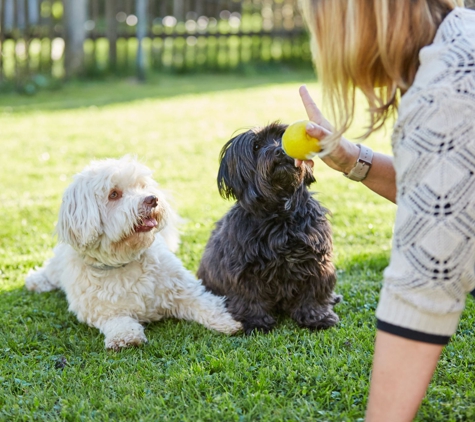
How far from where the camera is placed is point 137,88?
12.1m

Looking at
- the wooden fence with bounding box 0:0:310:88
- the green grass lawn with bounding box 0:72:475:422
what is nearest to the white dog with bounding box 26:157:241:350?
the green grass lawn with bounding box 0:72:475:422

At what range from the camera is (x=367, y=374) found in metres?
2.86

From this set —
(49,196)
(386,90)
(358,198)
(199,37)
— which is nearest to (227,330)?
(386,90)

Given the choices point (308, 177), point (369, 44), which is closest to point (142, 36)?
point (308, 177)

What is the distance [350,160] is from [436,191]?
1.02 metres

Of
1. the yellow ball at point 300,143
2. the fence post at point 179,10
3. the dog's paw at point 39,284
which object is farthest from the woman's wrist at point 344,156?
the fence post at point 179,10

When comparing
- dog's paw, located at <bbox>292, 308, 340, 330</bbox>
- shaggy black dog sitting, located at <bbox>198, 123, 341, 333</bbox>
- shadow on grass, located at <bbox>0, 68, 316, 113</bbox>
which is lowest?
shadow on grass, located at <bbox>0, 68, 316, 113</bbox>

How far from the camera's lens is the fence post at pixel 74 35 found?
11883 millimetres

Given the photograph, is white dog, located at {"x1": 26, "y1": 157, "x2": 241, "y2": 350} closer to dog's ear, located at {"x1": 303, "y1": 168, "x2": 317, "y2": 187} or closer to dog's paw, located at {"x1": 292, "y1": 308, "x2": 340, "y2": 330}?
dog's paw, located at {"x1": 292, "y1": 308, "x2": 340, "y2": 330}

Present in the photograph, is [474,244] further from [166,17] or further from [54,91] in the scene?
[166,17]

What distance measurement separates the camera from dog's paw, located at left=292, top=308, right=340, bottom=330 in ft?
11.2

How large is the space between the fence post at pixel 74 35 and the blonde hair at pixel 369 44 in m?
10.7

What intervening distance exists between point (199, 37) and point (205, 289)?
35.9 ft

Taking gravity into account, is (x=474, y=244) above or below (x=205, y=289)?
above
